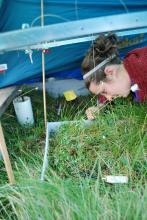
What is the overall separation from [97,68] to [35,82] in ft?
2.75

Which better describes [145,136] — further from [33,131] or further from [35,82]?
[35,82]

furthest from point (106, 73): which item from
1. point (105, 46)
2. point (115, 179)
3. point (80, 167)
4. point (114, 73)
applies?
point (115, 179)

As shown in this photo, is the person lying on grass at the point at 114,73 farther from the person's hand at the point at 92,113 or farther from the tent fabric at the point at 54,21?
the tent fabric at the point at 54,21

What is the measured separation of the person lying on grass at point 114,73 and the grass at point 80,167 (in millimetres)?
82

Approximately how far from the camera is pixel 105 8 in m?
2.56

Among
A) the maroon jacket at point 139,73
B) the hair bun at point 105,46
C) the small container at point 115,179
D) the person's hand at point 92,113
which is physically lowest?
the small container at point 115,179

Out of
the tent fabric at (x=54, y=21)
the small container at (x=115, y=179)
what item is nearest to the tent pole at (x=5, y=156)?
the small container at (x=115, y=179)

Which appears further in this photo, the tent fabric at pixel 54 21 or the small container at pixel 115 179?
the tent fabric at pixel 54 21

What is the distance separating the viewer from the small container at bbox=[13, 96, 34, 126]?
8.34 ft

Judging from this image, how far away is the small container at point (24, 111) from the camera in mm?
2541

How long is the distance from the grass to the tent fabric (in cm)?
33

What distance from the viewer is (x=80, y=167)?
1825mm

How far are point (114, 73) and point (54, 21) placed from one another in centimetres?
64

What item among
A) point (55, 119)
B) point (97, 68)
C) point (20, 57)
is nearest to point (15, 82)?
point (20, 57)
